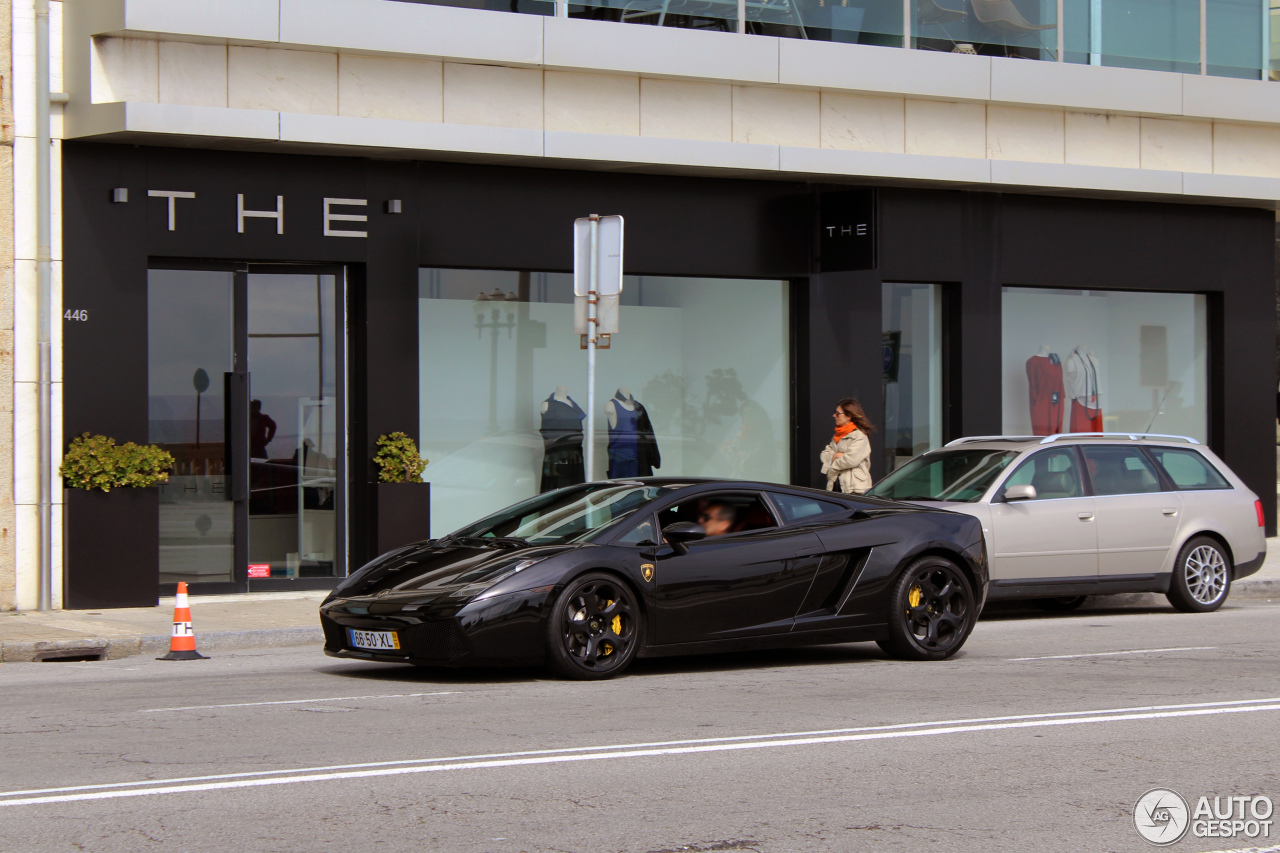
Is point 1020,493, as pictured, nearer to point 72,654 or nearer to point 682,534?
point 682,534

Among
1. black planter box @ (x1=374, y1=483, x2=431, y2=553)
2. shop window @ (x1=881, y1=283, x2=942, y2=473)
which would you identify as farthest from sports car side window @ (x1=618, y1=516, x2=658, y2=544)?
shop window @ (x1=881, y1=283, x2=942, y2=473)

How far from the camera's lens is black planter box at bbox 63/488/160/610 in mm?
13008

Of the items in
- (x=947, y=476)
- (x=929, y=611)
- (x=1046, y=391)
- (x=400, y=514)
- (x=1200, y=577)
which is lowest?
(x=1200, y=577)

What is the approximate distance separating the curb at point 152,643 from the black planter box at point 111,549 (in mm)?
2043

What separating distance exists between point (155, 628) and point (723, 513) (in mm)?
5186

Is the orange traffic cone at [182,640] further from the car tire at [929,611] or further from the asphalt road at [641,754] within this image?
the car tire at [929,611]

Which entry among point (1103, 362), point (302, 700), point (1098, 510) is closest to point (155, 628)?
point (302, 700)

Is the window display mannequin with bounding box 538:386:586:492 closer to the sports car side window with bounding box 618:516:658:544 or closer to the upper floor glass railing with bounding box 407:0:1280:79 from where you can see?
the upper floor glass railing with bounding box 407:0:1280:79

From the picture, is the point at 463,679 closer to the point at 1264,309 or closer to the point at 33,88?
the point at 33,88

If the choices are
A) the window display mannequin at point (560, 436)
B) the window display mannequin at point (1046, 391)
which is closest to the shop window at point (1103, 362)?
the window display mannequin at point (1046, 391)

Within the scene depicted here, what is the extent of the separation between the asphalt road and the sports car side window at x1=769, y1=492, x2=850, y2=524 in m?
1.00

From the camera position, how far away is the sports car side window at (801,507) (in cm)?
950

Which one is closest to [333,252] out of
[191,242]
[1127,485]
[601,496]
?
[191,242]

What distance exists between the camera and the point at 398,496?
14.5 metres
